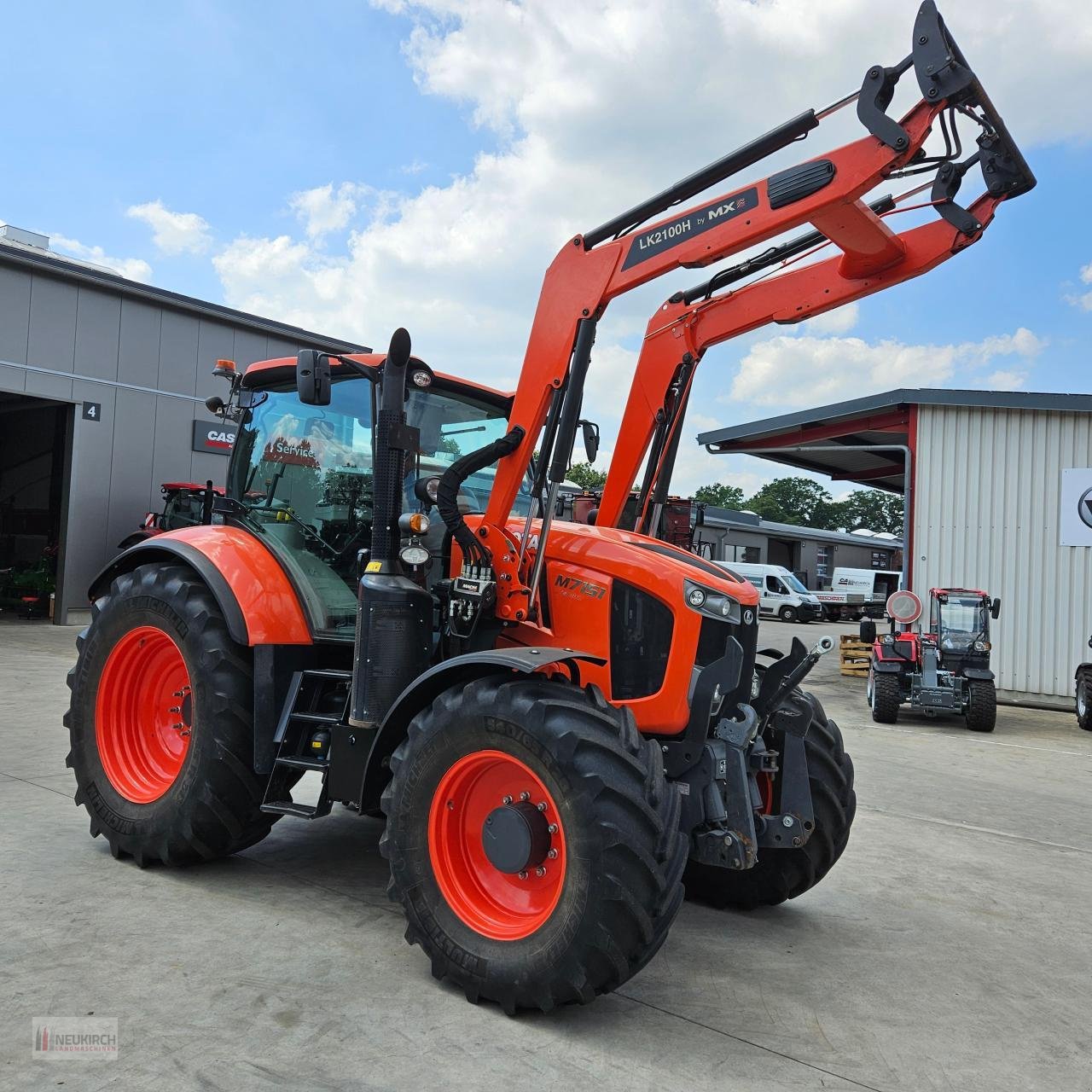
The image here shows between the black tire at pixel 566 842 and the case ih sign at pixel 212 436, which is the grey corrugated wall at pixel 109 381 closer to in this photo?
the case ih sign at pixel 212 436

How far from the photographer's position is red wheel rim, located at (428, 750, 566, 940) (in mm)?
3340

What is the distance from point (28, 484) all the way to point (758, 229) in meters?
22.5

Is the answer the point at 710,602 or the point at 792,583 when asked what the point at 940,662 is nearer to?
the point at 710,602

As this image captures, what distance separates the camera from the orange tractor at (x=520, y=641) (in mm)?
3273

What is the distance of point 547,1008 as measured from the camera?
123 inches

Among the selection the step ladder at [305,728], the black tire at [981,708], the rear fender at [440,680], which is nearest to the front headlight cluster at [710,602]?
the rear fender at [440,680]

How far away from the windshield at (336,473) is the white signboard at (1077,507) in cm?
1181

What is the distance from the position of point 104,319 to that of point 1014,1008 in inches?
708

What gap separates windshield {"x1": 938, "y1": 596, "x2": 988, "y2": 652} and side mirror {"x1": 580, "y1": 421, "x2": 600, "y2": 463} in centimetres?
877

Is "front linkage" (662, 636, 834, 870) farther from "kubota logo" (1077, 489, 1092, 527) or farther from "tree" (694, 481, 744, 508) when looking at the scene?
"tree" (694, 481, 744, 508)

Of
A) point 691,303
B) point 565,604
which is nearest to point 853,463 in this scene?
point 691,303

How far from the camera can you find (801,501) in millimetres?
94938

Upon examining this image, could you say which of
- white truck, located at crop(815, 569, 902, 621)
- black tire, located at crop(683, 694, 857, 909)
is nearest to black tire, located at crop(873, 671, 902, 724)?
black tire, located at crop(683, 694, 857, 909)

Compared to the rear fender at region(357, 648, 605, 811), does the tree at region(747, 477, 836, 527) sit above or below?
above
